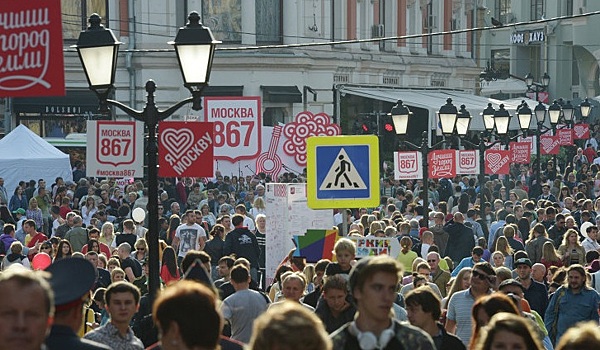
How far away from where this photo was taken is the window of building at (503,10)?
271ft

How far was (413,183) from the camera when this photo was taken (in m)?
36.5

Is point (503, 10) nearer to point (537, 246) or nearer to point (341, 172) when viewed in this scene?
point (537, 246)

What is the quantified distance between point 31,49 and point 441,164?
51.0 feet

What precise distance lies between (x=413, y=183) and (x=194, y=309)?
102 feet

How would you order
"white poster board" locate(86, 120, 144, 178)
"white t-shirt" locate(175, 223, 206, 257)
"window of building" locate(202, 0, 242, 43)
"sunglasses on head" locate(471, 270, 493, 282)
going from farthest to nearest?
1. "window of building" locate(202, 0, 242, 43)
2. "white t-shirt" locate(175, 223, 206, 257)
3. "white poster board" locate(86, 120, 144, 178)
4. "sunglasses on head" locate(471, 270, 493, 282)

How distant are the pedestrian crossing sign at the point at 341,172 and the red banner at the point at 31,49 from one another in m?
5.31

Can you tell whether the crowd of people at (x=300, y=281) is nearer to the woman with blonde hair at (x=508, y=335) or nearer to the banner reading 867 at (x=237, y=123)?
the woman with blonde hair at (x=508, y=335)

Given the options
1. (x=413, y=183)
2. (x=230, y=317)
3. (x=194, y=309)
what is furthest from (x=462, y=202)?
(x=194, y=309)

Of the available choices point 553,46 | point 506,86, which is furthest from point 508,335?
point 553,46

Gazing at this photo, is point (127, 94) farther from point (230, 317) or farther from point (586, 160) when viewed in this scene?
point (230, 317)

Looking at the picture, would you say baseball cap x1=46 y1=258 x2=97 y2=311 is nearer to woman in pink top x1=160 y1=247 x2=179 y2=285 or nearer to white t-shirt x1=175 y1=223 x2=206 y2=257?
woman in pink top x1=160 y1=247 x2=179 y2=285

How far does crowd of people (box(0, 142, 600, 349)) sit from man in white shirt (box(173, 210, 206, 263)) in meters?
0.02

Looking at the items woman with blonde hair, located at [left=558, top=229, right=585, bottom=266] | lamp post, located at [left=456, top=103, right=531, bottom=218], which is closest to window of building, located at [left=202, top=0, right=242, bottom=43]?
lamp post, located at [left=456, top=103, right=531, bottom=218]

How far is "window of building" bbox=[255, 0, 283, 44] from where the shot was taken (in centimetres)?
4741
